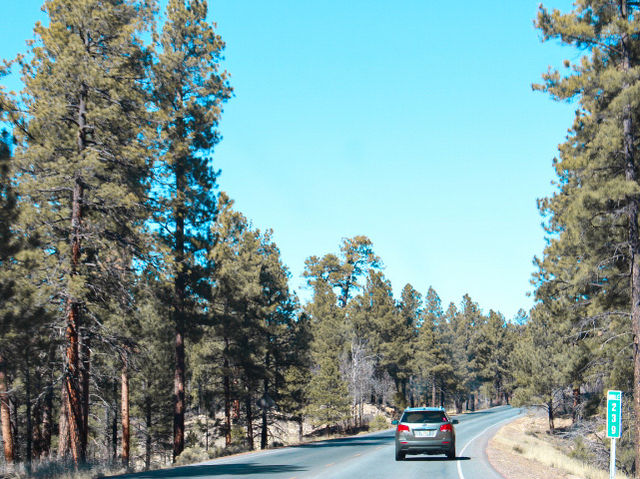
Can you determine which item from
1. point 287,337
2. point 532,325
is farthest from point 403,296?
point 287,337

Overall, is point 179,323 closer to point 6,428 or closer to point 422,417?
point 6,428

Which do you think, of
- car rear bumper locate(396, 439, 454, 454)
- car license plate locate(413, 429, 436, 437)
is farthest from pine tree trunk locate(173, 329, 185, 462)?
car license plate locate(413, 429, 436, 437)

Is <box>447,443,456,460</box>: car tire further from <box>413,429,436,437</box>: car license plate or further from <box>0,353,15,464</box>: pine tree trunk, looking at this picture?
<box>0,353,15,464</box>: pine tree trunk

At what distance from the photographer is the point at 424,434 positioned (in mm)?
19844

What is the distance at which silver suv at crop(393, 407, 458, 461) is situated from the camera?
19.8 m

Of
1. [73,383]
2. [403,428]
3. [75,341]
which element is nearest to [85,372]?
[73,383]

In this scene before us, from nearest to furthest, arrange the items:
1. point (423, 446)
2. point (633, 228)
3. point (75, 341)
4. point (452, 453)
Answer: point (75, 341) < point (633, 228) < point (423, 446) < point (452, 453)

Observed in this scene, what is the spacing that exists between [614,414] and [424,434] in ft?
28.4

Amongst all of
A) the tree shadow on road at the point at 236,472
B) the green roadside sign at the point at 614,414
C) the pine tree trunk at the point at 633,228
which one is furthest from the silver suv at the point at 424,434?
the green roadside sign at the point at 614,414

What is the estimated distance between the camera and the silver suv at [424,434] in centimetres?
1981

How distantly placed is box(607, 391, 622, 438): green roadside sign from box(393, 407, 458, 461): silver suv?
8405mm

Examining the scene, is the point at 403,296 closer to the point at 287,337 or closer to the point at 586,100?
the point at 287,337

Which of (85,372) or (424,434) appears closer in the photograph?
(424,434)

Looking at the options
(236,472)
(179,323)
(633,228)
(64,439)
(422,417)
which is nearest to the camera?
(236,472)
